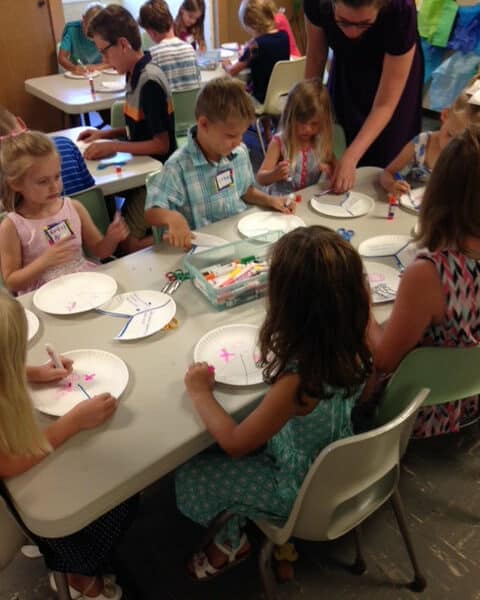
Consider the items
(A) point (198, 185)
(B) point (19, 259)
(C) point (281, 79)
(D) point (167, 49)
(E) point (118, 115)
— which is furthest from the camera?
(C) point (281, 79)

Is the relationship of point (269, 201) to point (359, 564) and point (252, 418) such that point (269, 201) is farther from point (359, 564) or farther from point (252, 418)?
point (359, 564)

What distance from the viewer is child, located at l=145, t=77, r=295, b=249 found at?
170cm

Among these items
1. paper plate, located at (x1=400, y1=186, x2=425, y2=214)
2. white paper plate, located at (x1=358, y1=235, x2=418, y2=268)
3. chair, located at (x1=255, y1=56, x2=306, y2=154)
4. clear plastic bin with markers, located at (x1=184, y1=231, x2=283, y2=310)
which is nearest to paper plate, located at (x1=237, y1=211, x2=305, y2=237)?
clear plastic bin with markers, located at (x1=184, y1=231, x2=283, y2=310)

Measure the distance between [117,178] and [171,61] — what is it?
1302mm

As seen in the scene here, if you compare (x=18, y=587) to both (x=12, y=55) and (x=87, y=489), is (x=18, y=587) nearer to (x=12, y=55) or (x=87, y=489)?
(x=87, y=489)

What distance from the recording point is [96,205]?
6.63ft

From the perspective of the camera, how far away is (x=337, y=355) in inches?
42.1

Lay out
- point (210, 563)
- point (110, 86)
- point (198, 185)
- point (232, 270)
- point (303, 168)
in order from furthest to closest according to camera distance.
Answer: point (110, 86) → point (303, 168) → point (198, 185) → point (232, 270) → point (210, 563)

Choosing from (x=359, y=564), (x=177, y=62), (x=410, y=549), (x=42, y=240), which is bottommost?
(x=359, y=564)

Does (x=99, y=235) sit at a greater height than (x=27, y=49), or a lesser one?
lesser

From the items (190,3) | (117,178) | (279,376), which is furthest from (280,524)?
(190,3)

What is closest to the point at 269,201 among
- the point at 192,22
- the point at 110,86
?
the point at 110,86

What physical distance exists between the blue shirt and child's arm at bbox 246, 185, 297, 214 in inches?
121

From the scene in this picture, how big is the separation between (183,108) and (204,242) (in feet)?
5.95
